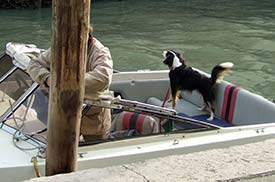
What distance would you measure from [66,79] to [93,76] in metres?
0.92

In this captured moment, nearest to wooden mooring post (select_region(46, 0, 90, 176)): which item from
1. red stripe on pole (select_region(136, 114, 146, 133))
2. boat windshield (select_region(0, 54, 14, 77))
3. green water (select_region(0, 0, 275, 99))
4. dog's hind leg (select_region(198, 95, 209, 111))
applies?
red stripe on pole (select_region(136, 114, 146, 133))

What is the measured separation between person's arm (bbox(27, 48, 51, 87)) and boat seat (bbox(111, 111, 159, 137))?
0.68 m

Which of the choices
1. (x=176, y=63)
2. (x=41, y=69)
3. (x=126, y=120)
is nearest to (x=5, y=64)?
(x=41, y=69)

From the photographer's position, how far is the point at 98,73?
4.38m

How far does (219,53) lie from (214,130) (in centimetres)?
835

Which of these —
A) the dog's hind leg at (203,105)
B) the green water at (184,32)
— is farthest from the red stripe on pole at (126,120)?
the green water at (184,32)

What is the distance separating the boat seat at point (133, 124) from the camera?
477 centimetres

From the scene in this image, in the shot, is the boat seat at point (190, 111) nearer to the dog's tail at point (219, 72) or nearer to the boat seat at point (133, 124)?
the dog's tail at point (219, 72)

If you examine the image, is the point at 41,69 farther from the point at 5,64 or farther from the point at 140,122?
the point at 5,64

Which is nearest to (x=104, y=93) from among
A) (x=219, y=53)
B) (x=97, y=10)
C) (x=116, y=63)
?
(x=116, y=63)

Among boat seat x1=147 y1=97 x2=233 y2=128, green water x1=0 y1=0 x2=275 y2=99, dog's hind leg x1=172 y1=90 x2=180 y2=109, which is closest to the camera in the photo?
boat seat x1=147 y1=97 x2=233 y2=128

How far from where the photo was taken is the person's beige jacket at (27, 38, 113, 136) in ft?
14.3

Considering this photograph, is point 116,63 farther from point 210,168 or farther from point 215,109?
point 210,168

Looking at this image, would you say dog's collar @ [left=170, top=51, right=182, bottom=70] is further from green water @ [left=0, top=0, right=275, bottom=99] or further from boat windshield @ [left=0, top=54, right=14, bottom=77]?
green water @ [left=0, top=0, right=275, bottom=99]
